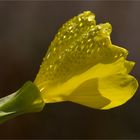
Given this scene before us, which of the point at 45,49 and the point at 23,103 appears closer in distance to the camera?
the point at 23,103

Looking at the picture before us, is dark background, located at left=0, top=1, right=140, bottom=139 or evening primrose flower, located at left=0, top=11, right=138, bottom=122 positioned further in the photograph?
dark background, located at left=0, top=1, right=140, bottom=139

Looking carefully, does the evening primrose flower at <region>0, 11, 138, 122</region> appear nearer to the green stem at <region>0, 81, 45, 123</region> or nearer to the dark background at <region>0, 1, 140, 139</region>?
the green stem at <region>0, 81, 45, 123</region>

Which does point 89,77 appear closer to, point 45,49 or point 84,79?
point 84,79

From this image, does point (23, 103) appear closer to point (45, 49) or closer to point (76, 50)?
point (76, 50)

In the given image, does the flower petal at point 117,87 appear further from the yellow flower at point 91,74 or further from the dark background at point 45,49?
the dark background at point 45,49

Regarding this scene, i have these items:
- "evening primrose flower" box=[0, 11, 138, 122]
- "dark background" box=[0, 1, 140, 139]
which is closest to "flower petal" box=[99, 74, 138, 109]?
"evening primrose flower" box=[0, 11, 138, 122]

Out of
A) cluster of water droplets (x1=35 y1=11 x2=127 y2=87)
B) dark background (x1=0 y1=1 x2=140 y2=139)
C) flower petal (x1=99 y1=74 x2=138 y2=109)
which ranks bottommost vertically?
dark background (x1=0 y1=1 x2=140 y2=139)

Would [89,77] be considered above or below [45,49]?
above

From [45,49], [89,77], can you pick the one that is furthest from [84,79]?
[45,49]

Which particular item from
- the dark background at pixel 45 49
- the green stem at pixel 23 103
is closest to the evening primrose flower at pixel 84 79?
the green stem at pixel 23 103
